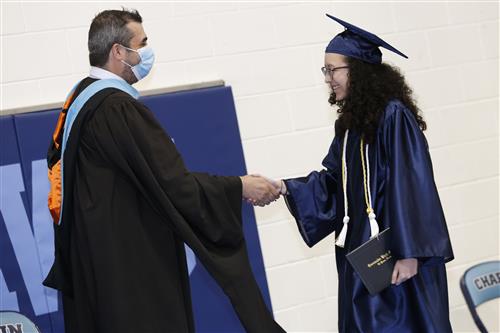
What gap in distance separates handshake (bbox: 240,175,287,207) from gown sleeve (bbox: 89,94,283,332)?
0.88ft

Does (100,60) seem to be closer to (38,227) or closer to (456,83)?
(38,227)

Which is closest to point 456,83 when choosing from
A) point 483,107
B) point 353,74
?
point 483,107

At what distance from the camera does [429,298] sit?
277 cm

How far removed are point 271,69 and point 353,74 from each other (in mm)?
1241

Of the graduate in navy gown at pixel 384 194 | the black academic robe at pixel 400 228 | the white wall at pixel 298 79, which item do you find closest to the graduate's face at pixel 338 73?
the graduate in navy gown at pixel 384 194

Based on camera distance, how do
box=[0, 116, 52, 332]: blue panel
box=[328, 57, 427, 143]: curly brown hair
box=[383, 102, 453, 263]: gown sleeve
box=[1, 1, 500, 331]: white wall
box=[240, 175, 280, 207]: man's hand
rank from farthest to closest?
box=[1, 1, 500, 331]: white wall → box=[0, 116, 52, 332]: blue panel → box=[240, 175, 280, 207]: man's hand → box=[328, 57, 427, 143]: curly brown hair → box=[383, 102, 453, 263]: gown sleeve

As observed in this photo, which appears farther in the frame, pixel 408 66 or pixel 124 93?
pixel 408 66

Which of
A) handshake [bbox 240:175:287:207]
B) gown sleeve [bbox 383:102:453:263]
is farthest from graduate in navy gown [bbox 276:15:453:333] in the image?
handshake [bbox 240:175:287:207]

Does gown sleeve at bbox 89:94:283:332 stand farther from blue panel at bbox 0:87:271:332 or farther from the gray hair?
blue panel at bbox 0:87:271:332

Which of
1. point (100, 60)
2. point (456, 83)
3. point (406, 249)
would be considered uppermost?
point (100, 60)

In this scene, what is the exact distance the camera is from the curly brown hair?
2848 mm

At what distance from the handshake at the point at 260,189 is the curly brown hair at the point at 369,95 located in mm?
453

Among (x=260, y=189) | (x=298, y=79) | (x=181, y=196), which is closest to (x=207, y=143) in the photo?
(x=298, y=79)

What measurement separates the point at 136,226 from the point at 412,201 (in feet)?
3.39
